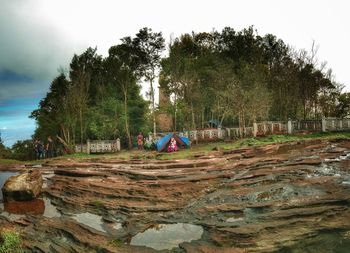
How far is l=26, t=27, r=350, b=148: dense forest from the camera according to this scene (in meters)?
35.5

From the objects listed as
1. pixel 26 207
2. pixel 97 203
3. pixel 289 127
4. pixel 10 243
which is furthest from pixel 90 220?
pixel 289 127

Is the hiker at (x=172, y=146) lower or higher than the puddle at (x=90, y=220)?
higher

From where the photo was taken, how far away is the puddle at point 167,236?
9.63 metres

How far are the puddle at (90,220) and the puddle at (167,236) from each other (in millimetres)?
1474

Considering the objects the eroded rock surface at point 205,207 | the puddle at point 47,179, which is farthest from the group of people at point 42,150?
the eroded rock surface at point 205,207

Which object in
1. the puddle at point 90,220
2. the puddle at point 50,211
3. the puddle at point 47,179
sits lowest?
the puddle at point 90,220

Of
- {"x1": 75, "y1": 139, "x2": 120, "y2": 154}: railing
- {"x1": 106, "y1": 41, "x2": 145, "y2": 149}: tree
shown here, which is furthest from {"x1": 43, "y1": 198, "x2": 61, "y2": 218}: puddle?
{"x1": 106, "y1": 41, "x2": 145, "y2": 149}: tree

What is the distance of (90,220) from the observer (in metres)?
11.7

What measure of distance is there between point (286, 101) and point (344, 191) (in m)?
29.1

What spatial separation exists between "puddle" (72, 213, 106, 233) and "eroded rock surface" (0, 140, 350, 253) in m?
0.03

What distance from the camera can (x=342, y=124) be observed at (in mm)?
30625

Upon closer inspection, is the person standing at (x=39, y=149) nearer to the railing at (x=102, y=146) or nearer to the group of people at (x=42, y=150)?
the group of people at (x=42, y=150)

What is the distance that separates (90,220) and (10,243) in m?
2.88

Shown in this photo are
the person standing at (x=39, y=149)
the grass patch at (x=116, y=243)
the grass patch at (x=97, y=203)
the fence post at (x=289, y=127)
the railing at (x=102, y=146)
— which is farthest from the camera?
the railing at (x=102, y=146)
